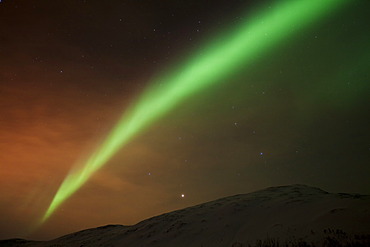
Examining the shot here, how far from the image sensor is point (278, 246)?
45.8ft

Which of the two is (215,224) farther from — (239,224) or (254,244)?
(254,244)

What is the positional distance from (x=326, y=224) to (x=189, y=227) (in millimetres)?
12141

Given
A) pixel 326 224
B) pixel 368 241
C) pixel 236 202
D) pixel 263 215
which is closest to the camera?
pixel 368 241

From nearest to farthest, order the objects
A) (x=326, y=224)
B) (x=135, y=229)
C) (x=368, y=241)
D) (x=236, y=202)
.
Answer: (x=368, y=241) → (x=326, y=224) → (x=236, y=202) → (x=135, y=229)

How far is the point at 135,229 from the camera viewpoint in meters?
30.7

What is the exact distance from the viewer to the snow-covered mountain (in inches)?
538

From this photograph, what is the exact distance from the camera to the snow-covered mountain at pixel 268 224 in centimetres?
1367

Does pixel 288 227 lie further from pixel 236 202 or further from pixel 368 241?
pixel 236 202

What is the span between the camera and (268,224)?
18.4 meters

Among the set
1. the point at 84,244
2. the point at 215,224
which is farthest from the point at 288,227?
the point at 84,244

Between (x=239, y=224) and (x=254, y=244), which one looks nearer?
(x=254, y=244)

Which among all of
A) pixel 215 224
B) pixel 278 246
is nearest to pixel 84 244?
pixel 215 224

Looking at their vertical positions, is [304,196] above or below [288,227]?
above

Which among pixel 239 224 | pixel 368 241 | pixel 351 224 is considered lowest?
pixel 368 241
